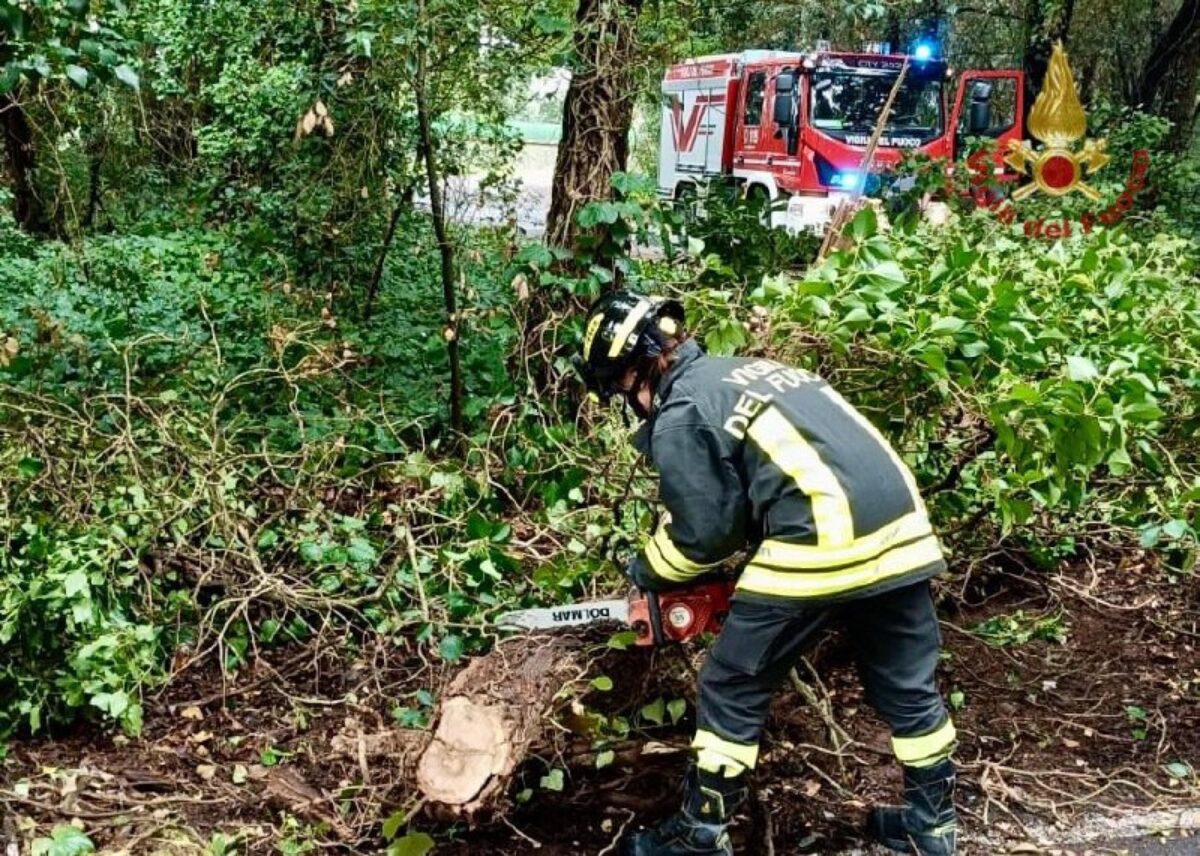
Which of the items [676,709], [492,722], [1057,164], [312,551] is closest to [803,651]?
[676,709]

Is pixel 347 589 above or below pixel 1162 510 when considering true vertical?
below

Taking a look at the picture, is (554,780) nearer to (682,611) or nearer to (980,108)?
(682,611)

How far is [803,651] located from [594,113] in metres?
3.12

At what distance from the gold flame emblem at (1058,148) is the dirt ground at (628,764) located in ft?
15.9

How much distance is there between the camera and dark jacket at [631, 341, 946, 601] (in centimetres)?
279

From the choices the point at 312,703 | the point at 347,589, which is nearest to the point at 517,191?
the point at 347,589

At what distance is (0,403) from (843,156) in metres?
10.3

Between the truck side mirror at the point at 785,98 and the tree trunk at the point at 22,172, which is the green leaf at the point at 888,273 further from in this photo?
the truck side mirror at the point at 785,98

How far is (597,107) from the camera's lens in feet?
17.1

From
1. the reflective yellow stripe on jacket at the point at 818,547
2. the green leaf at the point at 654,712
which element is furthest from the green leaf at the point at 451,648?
the reflective yellow stripe on jacket at the point at 818,547

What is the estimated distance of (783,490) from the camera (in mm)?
2812

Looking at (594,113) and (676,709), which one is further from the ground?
(594,113)

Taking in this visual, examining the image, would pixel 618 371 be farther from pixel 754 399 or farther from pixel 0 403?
pixel 0 403

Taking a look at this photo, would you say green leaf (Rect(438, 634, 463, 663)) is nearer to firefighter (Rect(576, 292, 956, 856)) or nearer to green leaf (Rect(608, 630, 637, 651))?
green leaf (Rect(608, 630, 637, 651))
